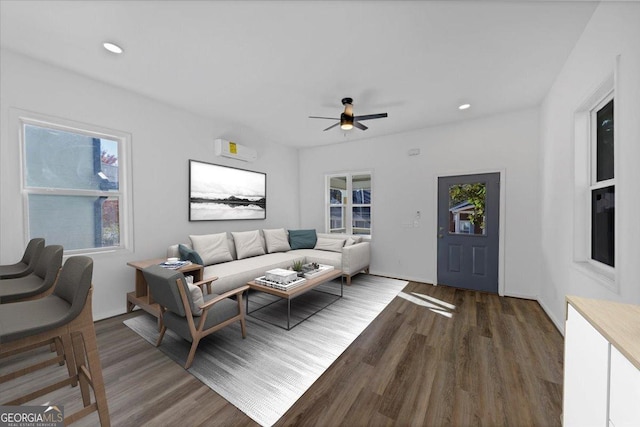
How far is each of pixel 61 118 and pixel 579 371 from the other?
4.70 meters

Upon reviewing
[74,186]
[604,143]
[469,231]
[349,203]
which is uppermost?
[604,143]

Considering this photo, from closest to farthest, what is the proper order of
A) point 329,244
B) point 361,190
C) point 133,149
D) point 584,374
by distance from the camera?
point 584,374, point 133,149, point 329,244, point 361,190

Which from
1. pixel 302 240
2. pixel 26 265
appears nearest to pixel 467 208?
pixel 302 240

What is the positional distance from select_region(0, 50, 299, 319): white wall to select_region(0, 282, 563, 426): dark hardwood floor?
3.21ft

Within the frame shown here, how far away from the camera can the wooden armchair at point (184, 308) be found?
1886 millimetres

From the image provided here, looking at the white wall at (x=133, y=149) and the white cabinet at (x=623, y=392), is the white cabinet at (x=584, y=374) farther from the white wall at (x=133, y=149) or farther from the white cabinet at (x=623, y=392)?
Answer: the white wall at (x=133, y=149)

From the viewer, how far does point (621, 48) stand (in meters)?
1.54

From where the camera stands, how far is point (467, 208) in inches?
157

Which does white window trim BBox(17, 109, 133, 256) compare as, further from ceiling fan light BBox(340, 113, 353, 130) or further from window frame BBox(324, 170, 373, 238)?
window frame BBox(324, 170, 373, 238)

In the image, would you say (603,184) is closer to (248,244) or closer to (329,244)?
(329,244)

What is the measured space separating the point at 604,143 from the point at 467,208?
6.62 ft

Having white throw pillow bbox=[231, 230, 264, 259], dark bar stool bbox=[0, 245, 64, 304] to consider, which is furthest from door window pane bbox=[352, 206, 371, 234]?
dark bar stool bbox=[0, 245, 64, 304]

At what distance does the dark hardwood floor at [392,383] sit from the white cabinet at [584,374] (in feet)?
1.72

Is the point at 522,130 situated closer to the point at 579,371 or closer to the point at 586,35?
Answer: the point at 586,35
